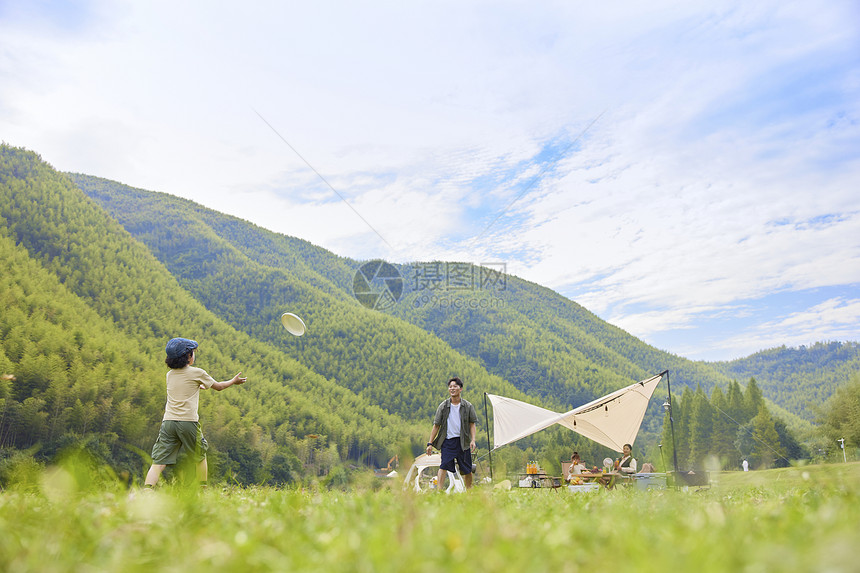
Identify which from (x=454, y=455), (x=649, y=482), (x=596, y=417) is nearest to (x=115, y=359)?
(x=596, y=417)

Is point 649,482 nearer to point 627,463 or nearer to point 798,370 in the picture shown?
point 627,463

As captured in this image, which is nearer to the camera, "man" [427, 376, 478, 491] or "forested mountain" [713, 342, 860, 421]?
"man" [427, 376, 478, 491]

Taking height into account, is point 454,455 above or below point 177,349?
below

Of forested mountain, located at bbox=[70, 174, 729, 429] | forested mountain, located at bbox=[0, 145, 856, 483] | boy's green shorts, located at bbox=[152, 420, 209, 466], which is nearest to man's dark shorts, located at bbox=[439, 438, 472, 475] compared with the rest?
boy's green shorts, located at bbox=[152, 420, 209, 466]

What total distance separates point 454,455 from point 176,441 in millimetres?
3432

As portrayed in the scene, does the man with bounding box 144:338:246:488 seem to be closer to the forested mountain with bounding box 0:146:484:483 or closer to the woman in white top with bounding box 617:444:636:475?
the woman in white top with bounding box 617:444:636:475

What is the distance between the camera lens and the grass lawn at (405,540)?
4.53 feet

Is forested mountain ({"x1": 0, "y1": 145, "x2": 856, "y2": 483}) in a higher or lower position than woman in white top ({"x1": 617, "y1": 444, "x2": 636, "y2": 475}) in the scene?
higher

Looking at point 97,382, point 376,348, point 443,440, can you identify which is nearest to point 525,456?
point 376,348

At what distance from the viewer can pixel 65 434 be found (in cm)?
4962

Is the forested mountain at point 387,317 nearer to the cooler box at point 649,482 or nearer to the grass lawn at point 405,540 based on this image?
the cooler box at point 649,482

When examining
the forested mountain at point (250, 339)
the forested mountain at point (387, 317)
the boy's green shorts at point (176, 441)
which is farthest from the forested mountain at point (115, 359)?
the boy's green shorts at point (176, 441)

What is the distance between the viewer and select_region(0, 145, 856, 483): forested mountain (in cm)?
5709

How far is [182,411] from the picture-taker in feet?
17.1
